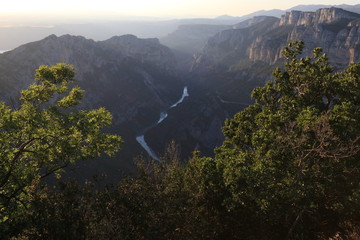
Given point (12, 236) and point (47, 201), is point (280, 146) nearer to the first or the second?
point (47, 201)

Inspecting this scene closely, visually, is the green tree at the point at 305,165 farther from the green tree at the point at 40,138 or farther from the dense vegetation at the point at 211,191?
the green tree at the point at 40,138

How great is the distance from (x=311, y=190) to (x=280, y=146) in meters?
3.74

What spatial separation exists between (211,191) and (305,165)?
740 centimetres

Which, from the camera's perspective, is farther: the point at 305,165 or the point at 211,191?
the point at 211,191

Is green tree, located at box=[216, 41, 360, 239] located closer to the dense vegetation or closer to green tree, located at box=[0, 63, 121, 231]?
the dense vegetation

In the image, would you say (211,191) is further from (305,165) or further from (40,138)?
(40,138)

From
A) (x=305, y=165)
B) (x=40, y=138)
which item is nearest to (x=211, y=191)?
(x=305, y=165)

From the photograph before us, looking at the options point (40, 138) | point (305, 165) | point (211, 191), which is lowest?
point (211, 191)

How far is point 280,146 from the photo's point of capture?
Result: 21.8 metres

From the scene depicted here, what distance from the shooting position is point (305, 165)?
850 inches

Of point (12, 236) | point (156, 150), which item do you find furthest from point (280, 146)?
point (156, 150)

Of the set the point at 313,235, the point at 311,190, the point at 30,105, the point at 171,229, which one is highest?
the point at 30,105

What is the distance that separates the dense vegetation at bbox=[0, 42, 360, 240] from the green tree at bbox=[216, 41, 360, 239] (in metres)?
0.09

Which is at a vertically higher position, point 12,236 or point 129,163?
point 12,236
